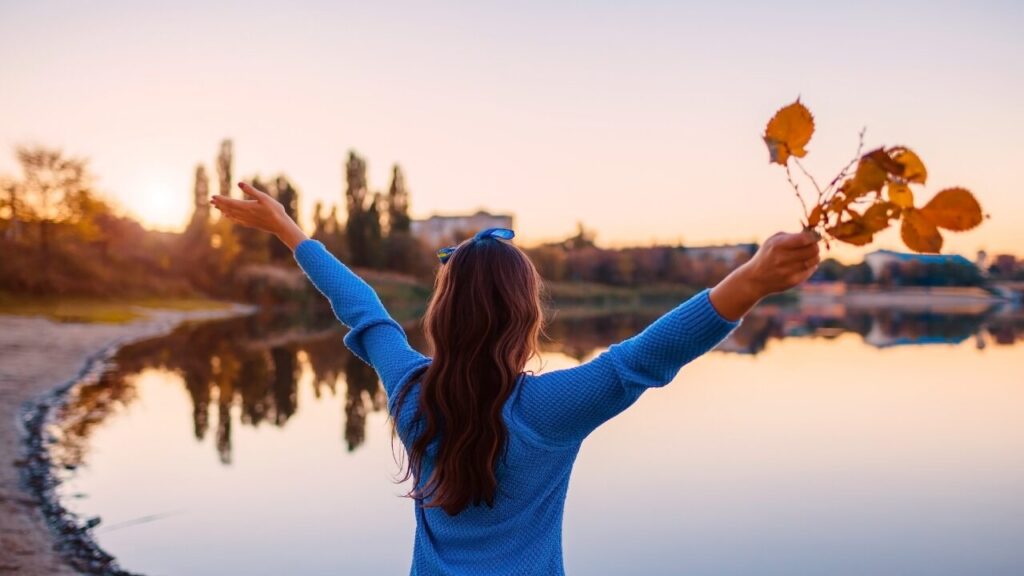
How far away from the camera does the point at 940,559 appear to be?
6570 millimetres

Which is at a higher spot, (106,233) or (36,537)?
(106,233)

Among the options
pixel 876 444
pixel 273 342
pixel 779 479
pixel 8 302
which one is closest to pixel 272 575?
pixel 779 479

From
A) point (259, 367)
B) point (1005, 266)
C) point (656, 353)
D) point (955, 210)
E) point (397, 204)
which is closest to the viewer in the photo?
point (955, 210)

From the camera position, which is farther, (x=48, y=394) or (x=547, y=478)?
(x=48, y=394)

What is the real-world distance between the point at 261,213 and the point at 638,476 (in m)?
7.57

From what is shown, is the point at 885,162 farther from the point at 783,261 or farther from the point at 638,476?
the point at 638,476

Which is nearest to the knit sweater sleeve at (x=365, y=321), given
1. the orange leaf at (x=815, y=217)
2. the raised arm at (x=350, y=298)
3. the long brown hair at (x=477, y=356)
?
the raised arm at (x=350, y=298)

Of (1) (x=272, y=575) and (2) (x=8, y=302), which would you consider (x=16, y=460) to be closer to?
(1) (x=272, y=575)

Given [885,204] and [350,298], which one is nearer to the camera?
[885,204]

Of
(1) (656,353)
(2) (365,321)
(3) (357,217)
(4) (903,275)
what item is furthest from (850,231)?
(4) (903,275)

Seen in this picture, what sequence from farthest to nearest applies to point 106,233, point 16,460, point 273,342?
1. point 106,233
2. point 273,342
3. point 16,460

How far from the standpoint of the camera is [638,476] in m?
8.84

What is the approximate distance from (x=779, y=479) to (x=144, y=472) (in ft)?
21.8

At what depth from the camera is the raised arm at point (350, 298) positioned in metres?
1.64
